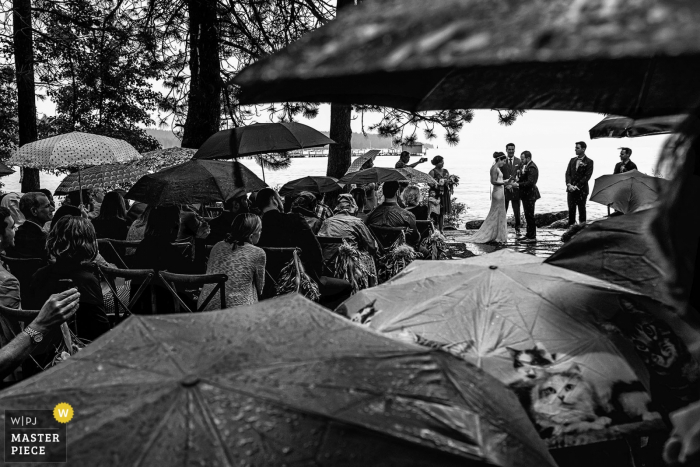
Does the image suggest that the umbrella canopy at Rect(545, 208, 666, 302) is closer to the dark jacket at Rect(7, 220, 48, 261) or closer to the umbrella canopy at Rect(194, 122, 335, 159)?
the dark jacket at Rect(7, 220, 48, 261)

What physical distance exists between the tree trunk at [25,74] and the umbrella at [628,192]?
469 inches

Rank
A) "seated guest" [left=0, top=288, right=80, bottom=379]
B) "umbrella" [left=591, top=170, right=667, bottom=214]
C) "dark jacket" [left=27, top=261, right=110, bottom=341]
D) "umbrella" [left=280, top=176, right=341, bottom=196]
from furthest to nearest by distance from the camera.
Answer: "umbrella" [left=280, top=176, right=341, bottom=196]
"umbrella" [left=591, top=170, right=667, bottom=214]
"dark jacket" [left=27, top=261, right=110, bottom=341]
"seated guest" [left=0, top=288, right=80, bottom=379]

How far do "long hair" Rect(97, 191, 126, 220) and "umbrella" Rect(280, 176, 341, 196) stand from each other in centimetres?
341

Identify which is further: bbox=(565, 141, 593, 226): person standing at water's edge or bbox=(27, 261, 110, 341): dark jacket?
bbox=(565, 141, 593, 226): person standing at water's edge

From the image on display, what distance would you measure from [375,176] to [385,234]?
361 centimetres

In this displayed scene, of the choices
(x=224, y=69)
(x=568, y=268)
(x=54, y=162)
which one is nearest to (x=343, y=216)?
(x=54, y=162)

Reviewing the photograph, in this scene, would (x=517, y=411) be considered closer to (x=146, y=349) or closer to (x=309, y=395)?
(x=309, y=395)

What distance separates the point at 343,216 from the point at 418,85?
17.1 ft

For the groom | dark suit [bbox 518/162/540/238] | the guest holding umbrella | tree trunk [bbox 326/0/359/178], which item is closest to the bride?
the groom

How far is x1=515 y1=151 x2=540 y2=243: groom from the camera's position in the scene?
1584 cm

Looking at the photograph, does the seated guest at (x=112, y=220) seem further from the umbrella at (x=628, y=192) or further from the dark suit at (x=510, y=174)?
the dark suit at (x=510, y=174)

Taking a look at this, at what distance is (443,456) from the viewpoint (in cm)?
170

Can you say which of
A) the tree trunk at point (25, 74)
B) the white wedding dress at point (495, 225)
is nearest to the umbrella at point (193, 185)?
the white wedding dress at point (495, 225)

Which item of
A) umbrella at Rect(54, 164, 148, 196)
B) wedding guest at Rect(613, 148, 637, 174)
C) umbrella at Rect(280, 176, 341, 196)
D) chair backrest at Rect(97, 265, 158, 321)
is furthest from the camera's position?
wedding guest at Rect(613, 148, 637, 174)
